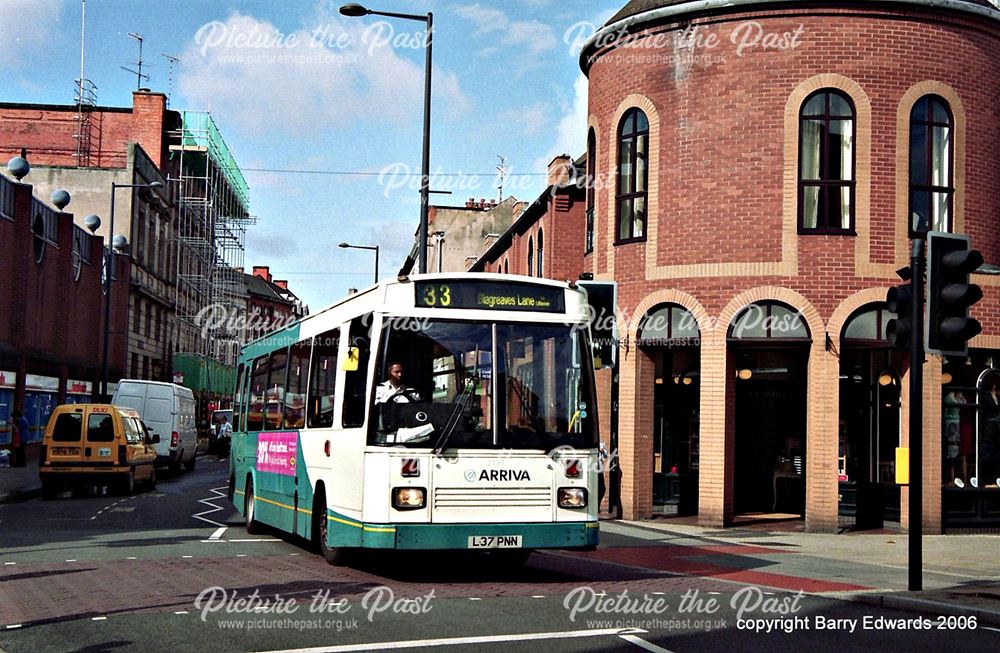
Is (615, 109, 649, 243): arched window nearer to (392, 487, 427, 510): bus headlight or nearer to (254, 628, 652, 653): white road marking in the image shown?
(392, 487, 427, 510): bus headlight

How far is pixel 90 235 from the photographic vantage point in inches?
2037

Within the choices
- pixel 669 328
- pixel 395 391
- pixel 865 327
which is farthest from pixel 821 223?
pixel 395 391

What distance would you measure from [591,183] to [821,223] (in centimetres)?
557

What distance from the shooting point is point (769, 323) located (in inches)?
856

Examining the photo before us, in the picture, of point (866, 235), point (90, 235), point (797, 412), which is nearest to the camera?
point (866, 235)

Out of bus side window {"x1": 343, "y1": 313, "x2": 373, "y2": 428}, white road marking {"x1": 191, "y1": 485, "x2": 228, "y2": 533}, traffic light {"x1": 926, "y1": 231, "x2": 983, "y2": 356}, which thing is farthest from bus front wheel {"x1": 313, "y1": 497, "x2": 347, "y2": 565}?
traffic light {"x1": 926, "y1": 231, "x2": 983, "y2": 356}

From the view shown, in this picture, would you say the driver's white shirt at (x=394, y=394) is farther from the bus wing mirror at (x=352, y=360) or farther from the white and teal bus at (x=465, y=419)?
the bus wing mirror at (x=352, y=360)

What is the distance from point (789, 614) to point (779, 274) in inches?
460

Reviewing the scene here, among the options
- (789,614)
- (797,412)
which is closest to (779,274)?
(797,412)

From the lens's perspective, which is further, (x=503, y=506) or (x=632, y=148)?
(x=632, y=148)

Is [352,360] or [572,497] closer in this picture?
[572,497]

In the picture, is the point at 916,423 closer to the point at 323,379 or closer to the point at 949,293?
the point at 949,293

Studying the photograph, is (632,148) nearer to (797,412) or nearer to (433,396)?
(797,412)

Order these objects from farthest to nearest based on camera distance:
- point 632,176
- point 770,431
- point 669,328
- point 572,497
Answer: point 770,431 → point 632,176 → point 669,328 → point 572,497
